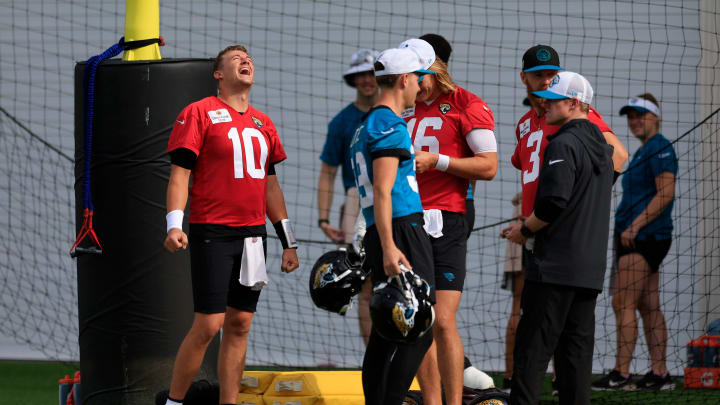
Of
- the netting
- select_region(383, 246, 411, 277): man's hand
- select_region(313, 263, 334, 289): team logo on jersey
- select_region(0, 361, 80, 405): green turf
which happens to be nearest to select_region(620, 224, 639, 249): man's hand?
the netting

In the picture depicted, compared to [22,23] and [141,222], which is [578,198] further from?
[22,23]

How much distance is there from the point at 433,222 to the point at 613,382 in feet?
10.1

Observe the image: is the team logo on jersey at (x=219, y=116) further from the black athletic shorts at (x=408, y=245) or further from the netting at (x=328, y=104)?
the netting at (x=328, y=104)

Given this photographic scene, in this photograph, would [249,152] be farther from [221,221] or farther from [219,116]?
[221,221]

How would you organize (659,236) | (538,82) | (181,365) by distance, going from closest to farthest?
1. (181,365)
2. (538,82)
3. (659,236)

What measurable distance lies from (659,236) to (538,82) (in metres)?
2.62

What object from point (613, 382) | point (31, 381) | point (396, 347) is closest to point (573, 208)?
point (396, 347)

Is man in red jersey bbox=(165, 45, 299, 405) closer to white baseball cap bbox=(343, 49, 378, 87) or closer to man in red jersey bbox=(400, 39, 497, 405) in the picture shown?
man in red jersey bbox=(400, 39, 497, 405)

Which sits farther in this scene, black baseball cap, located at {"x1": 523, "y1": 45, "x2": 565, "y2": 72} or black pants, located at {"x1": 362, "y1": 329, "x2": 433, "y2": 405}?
black baseball cap, located at {"x1": 523, "y1": 45, "x2": 565, "y2": 72}

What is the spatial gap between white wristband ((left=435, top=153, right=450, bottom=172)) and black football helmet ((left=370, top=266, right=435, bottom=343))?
86cm

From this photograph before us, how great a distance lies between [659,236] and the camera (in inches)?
299

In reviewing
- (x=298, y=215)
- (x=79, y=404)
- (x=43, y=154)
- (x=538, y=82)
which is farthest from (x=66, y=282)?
(x=538, y=82)

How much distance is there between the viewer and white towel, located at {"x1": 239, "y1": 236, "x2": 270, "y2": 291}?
511 centimetres

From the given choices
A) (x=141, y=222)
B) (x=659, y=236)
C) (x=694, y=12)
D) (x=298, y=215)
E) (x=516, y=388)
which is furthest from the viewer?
(x=298, y=215)
